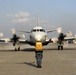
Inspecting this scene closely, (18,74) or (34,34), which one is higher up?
(34,34)

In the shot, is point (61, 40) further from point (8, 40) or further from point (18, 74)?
point (18, 74)

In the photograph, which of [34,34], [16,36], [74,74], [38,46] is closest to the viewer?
[74,74]

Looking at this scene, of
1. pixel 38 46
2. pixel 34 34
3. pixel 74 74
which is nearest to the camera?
pixel 74 74

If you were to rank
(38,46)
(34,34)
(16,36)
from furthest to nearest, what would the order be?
(16,36), (34,34), (38,46)

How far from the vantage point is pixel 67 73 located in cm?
1222

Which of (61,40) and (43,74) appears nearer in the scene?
(43,74)

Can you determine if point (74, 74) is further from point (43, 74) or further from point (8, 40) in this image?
point (8, 40)

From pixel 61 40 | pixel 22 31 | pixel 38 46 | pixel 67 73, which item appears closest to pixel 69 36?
pixel 61 40

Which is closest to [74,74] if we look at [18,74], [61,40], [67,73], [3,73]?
[67,73]

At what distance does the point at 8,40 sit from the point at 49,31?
300 inches

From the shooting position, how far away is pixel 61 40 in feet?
145

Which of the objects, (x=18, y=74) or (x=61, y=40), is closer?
(x=18, y=74)

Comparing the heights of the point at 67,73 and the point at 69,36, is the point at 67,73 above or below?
below

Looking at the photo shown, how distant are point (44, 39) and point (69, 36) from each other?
8.90 m
